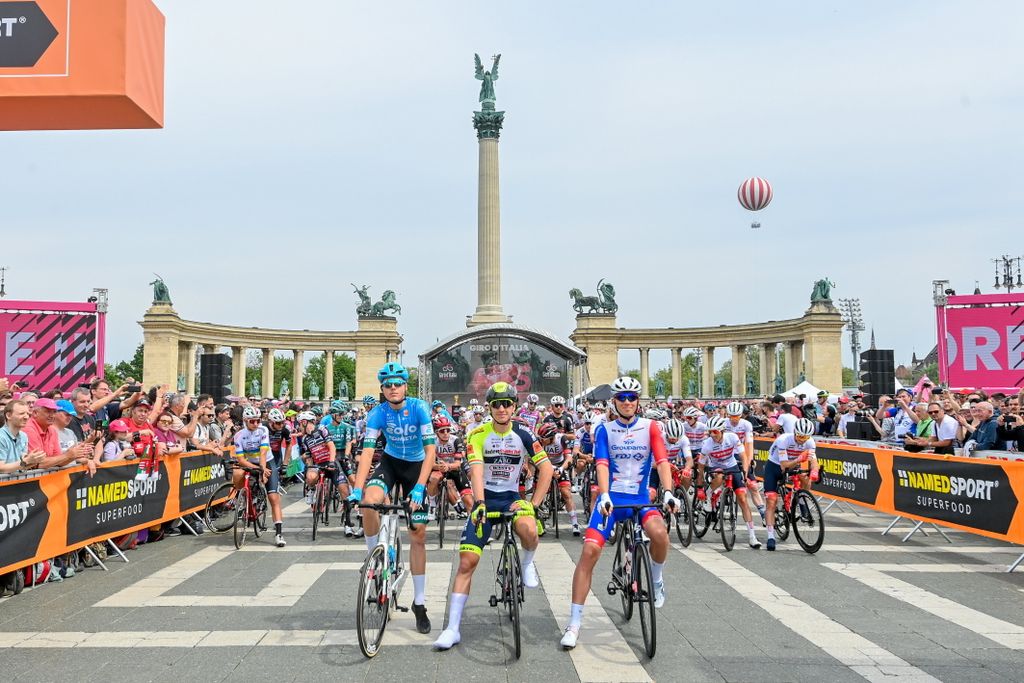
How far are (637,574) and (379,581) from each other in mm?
2118

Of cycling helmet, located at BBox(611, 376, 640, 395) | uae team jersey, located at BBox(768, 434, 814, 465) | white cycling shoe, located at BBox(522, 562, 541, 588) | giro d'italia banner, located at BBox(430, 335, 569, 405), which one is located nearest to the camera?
white cycling shoe, located at BBox(522, 562, 541, 588)

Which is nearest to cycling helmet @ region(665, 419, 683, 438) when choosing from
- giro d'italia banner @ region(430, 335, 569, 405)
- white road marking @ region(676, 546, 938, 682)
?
white road marking @ region(676, 546, 938, 682)

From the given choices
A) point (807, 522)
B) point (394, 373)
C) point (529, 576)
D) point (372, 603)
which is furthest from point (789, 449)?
point (372, 603)

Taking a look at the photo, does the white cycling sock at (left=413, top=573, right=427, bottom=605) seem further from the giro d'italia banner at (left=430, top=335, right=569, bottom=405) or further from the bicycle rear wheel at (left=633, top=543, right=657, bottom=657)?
the giro d'italia banner at (left=430, top=335, right=569, bottom=405)

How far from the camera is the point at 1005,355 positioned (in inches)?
1524

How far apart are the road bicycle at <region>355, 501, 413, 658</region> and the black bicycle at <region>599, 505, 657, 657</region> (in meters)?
1.77

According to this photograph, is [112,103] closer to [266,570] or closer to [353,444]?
[266,570]

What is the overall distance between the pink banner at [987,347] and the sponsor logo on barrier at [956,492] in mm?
29137

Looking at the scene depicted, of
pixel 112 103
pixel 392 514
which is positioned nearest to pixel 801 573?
pixel 392 514

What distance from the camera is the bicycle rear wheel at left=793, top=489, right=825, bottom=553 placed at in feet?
37.2

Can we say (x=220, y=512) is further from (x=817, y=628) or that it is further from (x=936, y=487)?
(x=936, y=487)

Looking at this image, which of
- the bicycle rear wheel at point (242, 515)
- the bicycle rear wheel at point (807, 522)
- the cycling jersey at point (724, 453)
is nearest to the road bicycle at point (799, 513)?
the bicycle rear wheel at point (807, 522)

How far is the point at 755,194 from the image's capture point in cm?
4841

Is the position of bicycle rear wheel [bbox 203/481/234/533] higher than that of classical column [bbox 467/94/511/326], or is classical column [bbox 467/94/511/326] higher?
classical column [bbox 467/94/511/326]
